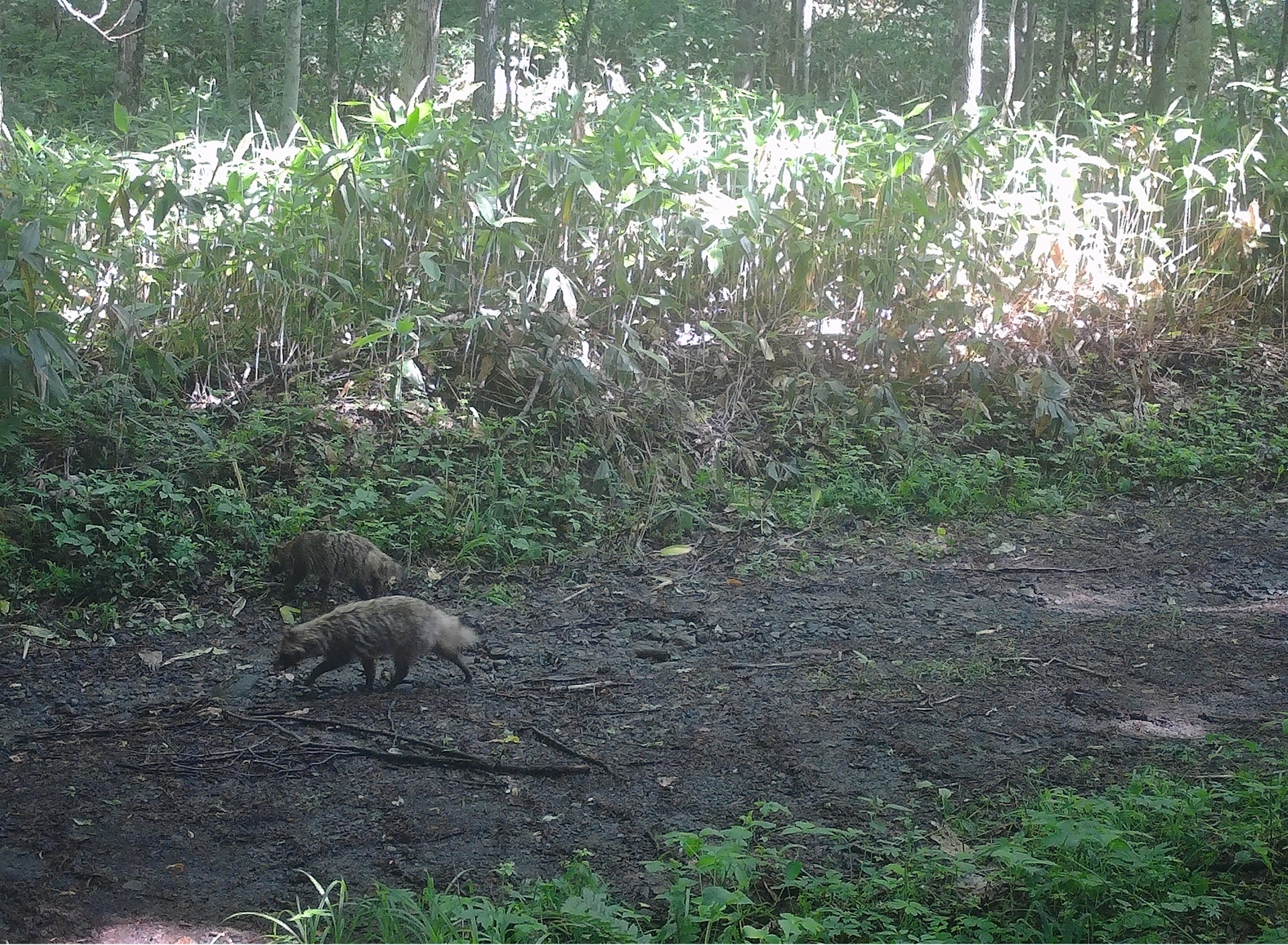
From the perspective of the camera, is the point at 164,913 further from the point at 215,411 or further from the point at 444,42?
the point at 444,42

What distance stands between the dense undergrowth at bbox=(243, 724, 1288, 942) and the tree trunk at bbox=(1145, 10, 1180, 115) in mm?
11650

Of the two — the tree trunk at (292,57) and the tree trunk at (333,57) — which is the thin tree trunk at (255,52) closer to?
the tree trunk at (333,57)

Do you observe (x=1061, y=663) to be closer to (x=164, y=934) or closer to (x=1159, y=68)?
(x=164, y=934)

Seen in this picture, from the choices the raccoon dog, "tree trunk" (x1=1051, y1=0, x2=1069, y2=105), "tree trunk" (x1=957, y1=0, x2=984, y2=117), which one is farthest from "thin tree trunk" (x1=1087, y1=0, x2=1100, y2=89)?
the raccoon dog

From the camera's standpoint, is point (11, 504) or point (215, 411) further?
point (215, 411)

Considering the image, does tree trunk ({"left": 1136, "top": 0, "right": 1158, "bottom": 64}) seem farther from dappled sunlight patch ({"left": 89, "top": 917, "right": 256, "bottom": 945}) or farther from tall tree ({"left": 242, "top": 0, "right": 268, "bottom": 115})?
dappled sunlight patch ({"left": 89, "top": 917, "right": 256, "bottom": 945})

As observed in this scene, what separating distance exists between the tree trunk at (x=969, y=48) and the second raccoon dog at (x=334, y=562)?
7.57 metres

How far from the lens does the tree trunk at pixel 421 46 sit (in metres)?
9.97

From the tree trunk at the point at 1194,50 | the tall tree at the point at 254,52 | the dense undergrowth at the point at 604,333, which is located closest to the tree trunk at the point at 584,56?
the tall tree at the point at 254,52

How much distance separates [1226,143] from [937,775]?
7401 millimetres

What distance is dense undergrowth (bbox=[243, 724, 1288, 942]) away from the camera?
264 cm

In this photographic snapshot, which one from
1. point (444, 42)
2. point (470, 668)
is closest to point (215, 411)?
point (470, 668)

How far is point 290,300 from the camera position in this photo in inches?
262

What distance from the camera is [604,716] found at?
4.21 metres
